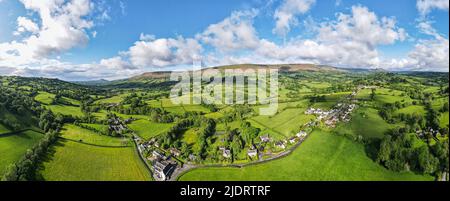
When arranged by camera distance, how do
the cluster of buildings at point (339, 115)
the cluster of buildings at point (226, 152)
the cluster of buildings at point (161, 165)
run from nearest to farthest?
the cluster of buildings at point (161, 165)
the cluster of buildings at point (226, 152)
the cluster of buildings at point (339, 115)

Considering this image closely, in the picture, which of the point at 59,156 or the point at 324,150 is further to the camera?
the point at 59,156

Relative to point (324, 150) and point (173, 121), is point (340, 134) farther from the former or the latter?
point (173, 121)

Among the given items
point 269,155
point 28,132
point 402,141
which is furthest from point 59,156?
point 402,141

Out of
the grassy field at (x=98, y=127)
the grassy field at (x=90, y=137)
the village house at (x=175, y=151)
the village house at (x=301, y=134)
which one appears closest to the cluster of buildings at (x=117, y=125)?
the grassy field at (x=98, y=127)

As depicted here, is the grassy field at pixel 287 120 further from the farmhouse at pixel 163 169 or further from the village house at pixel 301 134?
the farmhouse at pixel 163 169

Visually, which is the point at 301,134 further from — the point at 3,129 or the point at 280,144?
the point at 3,129
